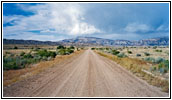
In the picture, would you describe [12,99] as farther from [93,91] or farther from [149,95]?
[149,95]

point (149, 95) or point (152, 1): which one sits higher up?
point (152, 1)

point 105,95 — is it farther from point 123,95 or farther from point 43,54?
point 43,54

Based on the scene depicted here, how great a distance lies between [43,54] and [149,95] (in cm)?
2614

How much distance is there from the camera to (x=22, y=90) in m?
8.21

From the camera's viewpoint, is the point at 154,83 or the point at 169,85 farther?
the point at 154,83

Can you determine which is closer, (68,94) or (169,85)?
(68,94)

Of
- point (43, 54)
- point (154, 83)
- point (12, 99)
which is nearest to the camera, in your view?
point (12, 99)

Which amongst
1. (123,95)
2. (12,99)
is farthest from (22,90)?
(123,95)

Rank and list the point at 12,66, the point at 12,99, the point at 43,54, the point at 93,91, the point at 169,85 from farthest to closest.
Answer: the point at 43,54 < the point at 12,66 < the point at 169,85 < the point at 93,91 < the point at 12,99

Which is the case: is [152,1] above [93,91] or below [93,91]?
above

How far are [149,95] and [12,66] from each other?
44.0 ft

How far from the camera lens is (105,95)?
293 inches

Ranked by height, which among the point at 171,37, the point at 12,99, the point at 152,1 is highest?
the point at 152,1

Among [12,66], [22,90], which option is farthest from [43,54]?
[22,90]
